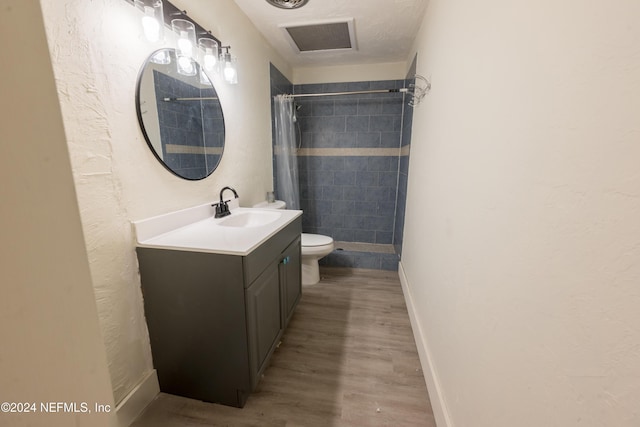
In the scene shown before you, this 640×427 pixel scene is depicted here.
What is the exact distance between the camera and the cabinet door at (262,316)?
3.76 feet

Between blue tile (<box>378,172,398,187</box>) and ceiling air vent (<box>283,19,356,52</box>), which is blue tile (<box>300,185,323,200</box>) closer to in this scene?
blue tile (<box>378,172,398,187</box>)

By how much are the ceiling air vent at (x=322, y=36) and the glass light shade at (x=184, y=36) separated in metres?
0.97

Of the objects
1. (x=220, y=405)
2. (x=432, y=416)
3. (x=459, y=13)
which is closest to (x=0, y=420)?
(x=220, y=405)

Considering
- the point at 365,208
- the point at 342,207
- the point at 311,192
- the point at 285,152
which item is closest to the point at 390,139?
the point at 365,208

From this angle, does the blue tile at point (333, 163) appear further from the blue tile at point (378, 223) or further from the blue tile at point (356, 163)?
the blue tile at point (378, 223)

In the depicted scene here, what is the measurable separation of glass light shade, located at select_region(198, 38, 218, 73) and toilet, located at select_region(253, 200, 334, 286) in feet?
3.57

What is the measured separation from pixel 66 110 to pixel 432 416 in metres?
1.96

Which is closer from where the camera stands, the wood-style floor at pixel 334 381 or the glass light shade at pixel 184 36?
the wood-style floor at pixel 334 381

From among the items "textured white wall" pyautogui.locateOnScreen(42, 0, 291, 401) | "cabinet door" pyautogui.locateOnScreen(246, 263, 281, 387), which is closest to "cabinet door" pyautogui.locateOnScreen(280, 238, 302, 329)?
"cabinet door" pyautogui.locateOnScreen(246, 263, 281, 387)

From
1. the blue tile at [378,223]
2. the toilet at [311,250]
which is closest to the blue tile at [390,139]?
the blue tile at [378,223]

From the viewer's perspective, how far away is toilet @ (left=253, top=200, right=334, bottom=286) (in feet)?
7.48

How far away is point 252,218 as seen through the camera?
178 centimetres

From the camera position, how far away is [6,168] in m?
0.31

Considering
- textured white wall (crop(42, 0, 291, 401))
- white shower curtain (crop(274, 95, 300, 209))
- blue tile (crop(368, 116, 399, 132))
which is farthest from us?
blue tile (crop(368, 116, 399, 132))
